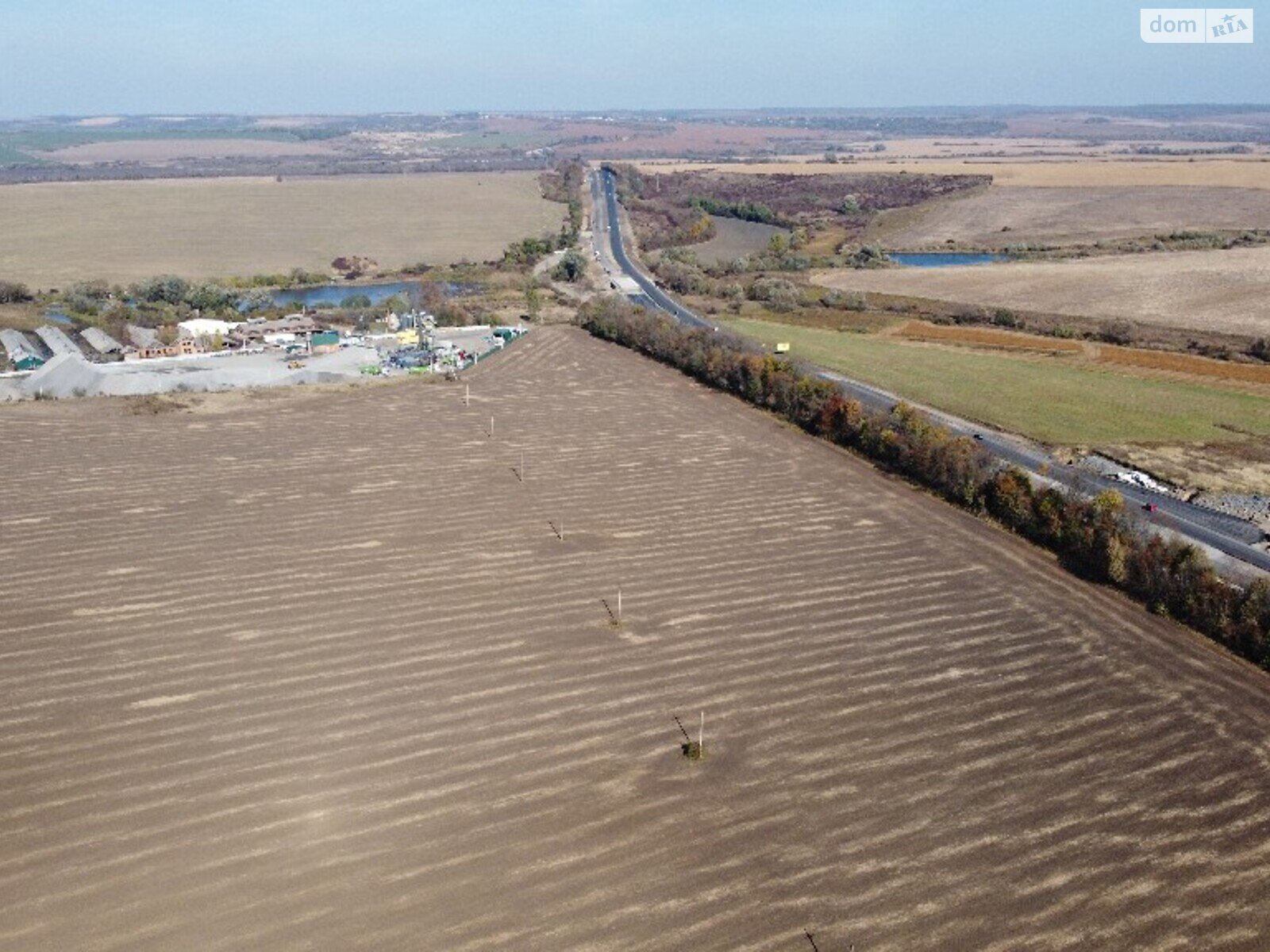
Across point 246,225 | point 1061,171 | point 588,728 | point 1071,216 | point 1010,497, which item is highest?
point 1061,171

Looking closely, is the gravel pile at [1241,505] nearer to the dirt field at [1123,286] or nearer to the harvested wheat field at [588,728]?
the harvested wheat field at [588,728]

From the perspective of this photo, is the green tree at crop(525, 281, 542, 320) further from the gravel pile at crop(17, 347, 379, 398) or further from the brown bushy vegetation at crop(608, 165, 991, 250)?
the brown bushy vegetation at crop(608, 165, 991, 250)

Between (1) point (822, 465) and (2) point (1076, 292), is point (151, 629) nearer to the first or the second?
(1) point (822, 465)

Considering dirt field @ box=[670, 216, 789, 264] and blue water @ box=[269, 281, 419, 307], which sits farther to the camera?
dirt field @ box=[670, 216, 789, 264]

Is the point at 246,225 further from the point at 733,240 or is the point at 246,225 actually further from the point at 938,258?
the point at 938,258

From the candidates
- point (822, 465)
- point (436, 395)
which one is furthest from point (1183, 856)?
point (436, 395)

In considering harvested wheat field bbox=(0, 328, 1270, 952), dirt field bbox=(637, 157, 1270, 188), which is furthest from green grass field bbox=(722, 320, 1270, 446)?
dirt field bbox=(637, 157, 1270, 188)

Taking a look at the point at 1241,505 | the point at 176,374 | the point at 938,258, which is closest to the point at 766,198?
the point at 938,258
